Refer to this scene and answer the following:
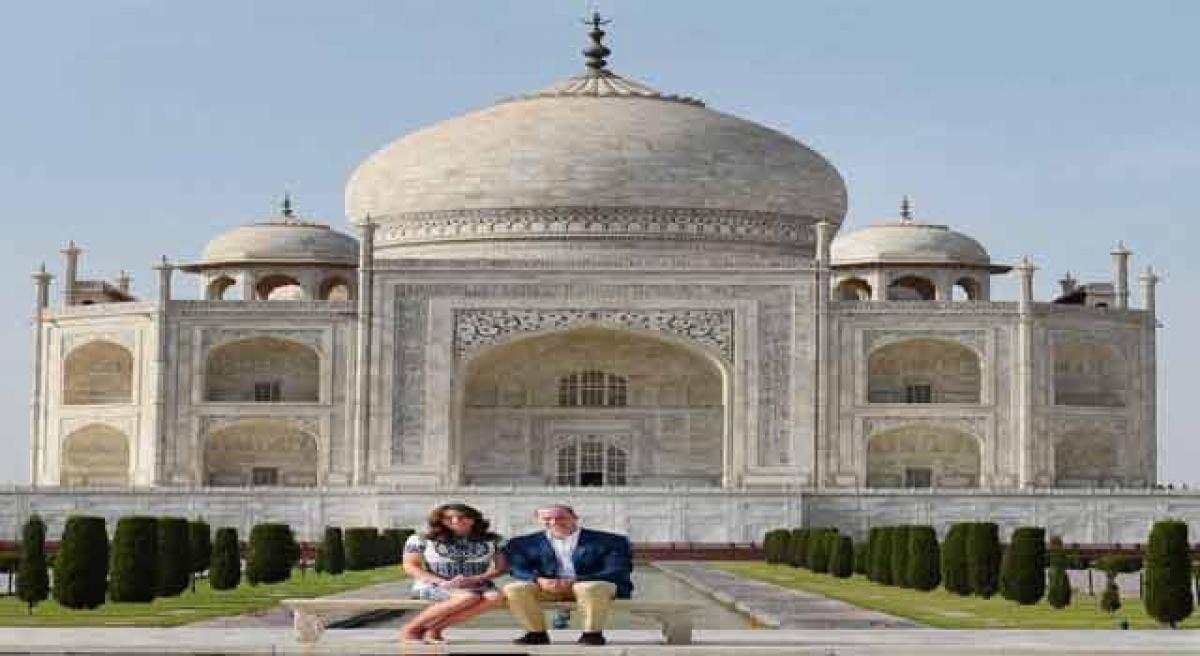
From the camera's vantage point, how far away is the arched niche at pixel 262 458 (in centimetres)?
4597

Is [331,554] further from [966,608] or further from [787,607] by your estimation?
→ [787,607]

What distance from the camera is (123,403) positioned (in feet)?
152

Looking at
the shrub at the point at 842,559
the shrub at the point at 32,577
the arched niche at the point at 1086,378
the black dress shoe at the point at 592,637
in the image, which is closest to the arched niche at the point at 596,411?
the arched niche at the point at 1086,378

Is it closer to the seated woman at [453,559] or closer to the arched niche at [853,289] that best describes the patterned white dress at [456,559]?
the seated woman at [453,559]

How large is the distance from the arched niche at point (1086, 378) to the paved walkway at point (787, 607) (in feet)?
70.8

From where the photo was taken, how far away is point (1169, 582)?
17.3 metres

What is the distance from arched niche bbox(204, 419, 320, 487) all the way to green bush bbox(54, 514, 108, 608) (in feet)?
86.6

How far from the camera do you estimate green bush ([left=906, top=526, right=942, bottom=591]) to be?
80.4ft

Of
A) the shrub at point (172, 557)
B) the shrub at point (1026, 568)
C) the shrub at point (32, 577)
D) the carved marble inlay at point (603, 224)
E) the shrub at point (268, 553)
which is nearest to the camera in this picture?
the shrub at point (32, 577)

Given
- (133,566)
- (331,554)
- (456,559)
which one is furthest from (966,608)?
(331,554)

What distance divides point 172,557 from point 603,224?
26505 mm

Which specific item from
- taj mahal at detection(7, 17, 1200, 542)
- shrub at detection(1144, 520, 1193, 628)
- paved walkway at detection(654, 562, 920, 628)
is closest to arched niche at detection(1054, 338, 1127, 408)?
taj mahal at detection(7, 17, 1200, 542)

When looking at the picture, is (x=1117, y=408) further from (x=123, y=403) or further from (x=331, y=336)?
(x=123, y=403)

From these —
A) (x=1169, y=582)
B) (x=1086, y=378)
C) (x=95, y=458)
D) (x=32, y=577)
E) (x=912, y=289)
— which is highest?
(x=912, y=289)
